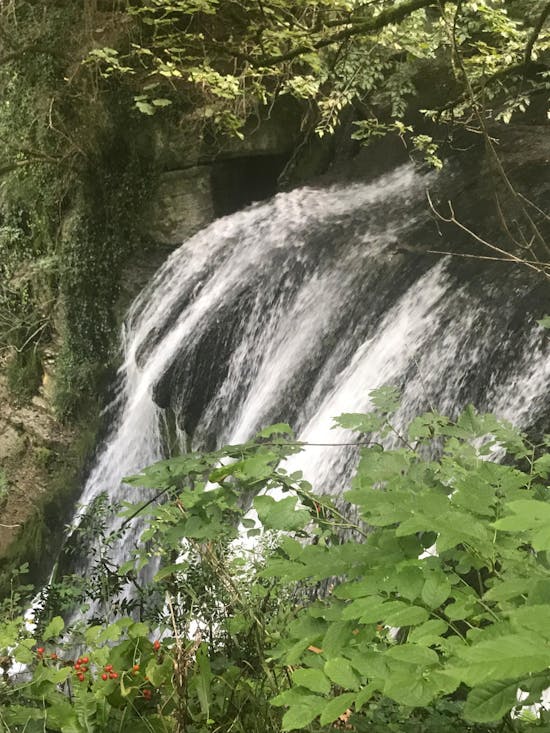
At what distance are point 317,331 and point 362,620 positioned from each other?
3708 millimetres

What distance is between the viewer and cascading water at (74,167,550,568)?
3.43m

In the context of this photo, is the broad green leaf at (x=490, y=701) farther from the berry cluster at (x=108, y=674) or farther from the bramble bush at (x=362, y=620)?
the berry cluster at (x=108, y=674)

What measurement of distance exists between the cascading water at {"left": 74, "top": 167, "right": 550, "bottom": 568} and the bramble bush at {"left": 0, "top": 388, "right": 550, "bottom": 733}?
1.43 meters

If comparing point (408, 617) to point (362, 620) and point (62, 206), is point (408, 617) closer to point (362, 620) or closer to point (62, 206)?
point (362, 620)

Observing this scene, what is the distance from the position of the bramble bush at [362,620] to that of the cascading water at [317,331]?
1435mm

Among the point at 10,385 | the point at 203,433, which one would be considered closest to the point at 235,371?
the point at 203,433

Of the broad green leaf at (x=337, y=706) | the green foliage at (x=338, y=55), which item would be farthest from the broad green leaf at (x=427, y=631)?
the green foliage at (x=338, y=55)

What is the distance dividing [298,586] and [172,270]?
430 cm

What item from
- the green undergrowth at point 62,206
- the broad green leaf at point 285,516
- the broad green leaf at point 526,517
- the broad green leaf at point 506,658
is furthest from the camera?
the green undergrowth at point 62,206

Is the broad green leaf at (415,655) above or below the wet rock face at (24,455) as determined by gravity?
above

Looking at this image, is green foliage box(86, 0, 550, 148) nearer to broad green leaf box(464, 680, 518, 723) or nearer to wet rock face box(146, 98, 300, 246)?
wet rock face box(146, 98, 300, 246)

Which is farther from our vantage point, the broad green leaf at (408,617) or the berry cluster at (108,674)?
the berry cluster at (108,674)

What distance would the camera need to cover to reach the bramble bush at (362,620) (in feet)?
2.57

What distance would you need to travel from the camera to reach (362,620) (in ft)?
2.82
